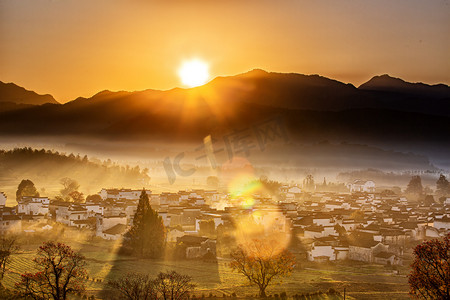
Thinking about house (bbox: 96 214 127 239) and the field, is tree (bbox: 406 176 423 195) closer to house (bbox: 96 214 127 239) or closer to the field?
the field

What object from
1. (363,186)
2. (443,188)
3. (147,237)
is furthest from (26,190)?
(443,188)

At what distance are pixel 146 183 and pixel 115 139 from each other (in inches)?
2014

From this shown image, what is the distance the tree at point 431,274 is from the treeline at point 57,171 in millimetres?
55142

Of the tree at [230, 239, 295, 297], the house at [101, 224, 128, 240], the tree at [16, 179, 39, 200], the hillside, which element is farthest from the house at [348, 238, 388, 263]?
the hillside

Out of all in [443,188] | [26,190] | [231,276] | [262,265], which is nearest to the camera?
[262,265]

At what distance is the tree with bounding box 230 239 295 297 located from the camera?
75.4ft

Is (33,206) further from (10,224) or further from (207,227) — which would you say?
(207,227)

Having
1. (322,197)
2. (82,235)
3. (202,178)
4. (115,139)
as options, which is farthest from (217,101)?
(82,235)

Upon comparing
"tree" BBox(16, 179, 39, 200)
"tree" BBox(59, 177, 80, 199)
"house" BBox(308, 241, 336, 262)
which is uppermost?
"tree" BBox(59, 177, 80, 199)

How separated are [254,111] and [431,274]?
128 m

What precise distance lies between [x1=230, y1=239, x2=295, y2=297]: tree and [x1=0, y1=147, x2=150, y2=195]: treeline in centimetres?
4643

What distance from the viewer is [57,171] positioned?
7356 centimetres

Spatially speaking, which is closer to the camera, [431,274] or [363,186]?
[431,274]

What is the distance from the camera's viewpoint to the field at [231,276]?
72.6ft
